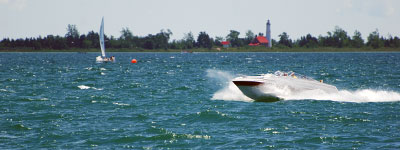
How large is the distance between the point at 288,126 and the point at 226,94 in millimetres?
11570

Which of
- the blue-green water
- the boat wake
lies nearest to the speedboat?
the boat wake

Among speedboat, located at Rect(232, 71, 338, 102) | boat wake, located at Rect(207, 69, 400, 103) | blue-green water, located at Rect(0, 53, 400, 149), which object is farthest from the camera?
boat wake, located at Rect(207, 69, 400, 103)

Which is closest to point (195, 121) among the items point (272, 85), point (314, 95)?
point (272, 85)

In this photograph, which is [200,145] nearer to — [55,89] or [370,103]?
[370,103]

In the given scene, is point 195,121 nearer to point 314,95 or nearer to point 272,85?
point 272,85

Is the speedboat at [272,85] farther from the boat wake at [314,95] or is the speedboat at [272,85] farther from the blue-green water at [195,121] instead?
the blue-green water at [195,121]

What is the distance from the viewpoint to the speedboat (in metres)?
29.1

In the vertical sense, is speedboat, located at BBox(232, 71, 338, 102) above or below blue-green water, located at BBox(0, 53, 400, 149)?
above

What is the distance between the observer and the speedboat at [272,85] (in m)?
29.1

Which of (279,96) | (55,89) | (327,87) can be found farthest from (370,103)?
(55,89)

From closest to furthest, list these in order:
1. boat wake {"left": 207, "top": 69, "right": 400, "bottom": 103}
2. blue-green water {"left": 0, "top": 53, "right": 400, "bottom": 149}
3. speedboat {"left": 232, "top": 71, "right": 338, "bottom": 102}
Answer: blue-green water {"left": 0, "top": 53, "right": 400, "bottom": 149} → speedboat {"left": 232, "top": 71, "right": 338, "bottom": 102} → boat wake {"left": 207, "top": 69, "right": 400, "bottom": 103}

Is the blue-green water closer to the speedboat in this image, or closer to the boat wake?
the boat wake

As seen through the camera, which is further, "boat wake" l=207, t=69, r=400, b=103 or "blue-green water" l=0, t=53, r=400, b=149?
"boat wake" l=207, t=69, r=400, b=103

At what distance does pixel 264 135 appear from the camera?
2067 centimetres
